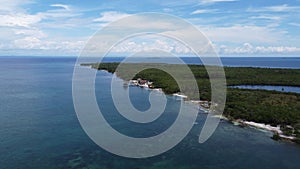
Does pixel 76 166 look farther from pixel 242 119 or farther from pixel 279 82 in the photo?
pixel 279 82

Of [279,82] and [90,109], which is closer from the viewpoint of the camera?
[90,109]

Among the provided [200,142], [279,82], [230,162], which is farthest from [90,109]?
[279,82]

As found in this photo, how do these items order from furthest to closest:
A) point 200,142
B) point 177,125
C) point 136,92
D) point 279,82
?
point 279,82
point 136,92
point 177,125
point 200,142

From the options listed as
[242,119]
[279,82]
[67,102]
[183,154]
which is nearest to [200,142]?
[183,154]

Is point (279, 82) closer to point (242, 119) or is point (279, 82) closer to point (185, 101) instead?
point (185, 101)

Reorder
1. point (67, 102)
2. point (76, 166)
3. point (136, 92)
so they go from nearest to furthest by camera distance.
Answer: point (76, 166), point (67, 102), point (136, 92)

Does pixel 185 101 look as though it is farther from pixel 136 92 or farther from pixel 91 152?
pixel 91 152

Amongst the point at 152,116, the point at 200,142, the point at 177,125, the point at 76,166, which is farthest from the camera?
the point at 152,116

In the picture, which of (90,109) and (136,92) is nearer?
(90,109)

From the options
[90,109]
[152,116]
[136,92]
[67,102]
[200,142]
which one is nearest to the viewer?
[200,142]
